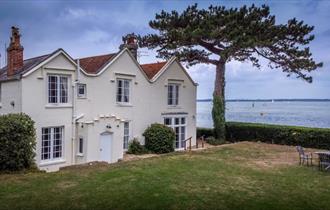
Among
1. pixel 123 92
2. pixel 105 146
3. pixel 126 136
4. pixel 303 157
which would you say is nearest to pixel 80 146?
pixel 105 146

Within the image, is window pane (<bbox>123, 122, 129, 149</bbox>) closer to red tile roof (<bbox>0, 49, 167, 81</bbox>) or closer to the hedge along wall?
red tile roof (<bbox>0, 49, 167, 81</bbox>)

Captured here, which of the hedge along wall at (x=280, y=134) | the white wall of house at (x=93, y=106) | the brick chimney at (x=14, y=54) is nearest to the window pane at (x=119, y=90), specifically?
the white wall of house at (x=93, y=106)

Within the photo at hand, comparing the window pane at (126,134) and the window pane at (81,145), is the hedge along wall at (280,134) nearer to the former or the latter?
the window pane at (126,134)

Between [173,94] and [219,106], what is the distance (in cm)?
535

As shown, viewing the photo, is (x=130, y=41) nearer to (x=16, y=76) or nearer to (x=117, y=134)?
(x=117, y=134)

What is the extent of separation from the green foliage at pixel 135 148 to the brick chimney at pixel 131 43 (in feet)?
24.4

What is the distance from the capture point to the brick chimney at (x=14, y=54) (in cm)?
2005

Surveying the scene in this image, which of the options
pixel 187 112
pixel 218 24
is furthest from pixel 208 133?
pixel 218 24

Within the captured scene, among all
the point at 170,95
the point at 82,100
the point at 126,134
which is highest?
the point at 170,95

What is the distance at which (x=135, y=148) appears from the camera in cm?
2442

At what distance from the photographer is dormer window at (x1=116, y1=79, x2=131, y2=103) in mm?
24297

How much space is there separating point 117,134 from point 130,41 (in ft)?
30.8

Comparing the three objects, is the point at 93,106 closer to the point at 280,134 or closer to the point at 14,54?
the point at 14,54

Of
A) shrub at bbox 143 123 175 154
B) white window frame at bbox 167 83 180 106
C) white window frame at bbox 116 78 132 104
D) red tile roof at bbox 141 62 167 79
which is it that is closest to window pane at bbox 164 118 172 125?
white window frame at bbox 167 83 180 106
